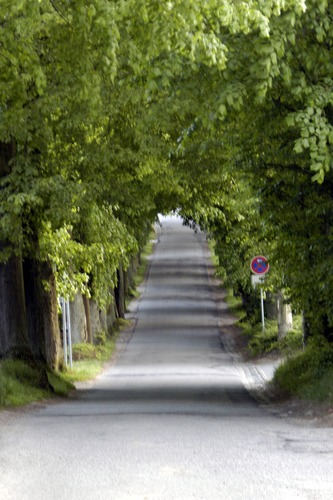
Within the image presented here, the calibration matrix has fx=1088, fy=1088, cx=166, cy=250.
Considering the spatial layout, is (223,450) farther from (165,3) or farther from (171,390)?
(171,390)

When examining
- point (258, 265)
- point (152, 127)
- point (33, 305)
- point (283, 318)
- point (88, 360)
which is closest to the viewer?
point (152, 127)

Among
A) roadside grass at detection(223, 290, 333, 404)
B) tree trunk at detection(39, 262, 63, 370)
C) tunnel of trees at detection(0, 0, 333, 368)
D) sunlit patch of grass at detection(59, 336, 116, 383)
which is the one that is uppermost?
tunnel of trees at detection(0, 0, 333, 368)

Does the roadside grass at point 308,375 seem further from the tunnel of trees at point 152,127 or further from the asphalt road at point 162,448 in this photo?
the asphalt road at point 162,448

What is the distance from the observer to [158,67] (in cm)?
1385

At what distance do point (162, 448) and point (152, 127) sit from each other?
34.1ft

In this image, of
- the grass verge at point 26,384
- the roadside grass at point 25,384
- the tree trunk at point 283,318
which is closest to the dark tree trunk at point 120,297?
the tree trunk at point 283,318

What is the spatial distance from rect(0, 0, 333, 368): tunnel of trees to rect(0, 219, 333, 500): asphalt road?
111 inches

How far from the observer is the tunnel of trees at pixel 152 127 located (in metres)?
12.2

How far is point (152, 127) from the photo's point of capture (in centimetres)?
2081

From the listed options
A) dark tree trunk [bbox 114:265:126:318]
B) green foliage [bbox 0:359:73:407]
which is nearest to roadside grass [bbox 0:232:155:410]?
green foliage [bbox 0:359:73:407]

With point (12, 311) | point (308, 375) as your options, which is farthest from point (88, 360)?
point (308, 375)

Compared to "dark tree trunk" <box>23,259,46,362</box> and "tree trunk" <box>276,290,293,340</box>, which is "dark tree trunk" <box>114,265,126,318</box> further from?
"dark tree trunk" <box>23,259,46,362</box>

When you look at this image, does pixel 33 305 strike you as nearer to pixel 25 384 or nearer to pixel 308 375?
pixel 25 384

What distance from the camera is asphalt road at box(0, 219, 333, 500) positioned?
9.01 m
